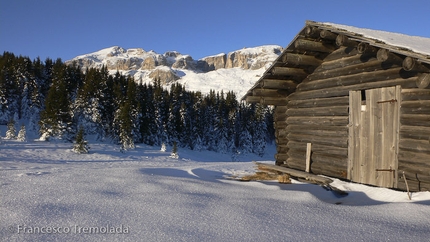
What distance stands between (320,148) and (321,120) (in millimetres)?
899

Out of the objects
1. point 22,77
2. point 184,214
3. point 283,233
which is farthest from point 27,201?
point 22,77

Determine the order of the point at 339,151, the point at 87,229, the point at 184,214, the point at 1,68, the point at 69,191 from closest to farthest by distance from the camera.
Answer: the point at 87,229 < the point at 184,214 < the point at 69,191 < the point at 339,151 < the point at 1,68

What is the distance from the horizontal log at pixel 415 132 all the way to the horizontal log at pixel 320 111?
1.78 m

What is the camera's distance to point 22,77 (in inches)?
2018

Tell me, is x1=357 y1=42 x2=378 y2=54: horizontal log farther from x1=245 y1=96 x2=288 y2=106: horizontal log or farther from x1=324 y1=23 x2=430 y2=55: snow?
x1=245 y1=96 x2=288 y2=106: horizontal log

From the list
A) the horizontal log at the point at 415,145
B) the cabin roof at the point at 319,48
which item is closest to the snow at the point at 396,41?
the cabin roof at the point at 319,48

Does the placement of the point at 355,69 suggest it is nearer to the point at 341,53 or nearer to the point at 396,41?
the point at 341,53

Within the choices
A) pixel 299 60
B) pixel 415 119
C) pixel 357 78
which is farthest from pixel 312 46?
pixel 415 119

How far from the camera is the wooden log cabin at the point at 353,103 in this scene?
269 inches

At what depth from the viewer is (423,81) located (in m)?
6.33

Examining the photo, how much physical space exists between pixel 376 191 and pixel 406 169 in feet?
2.81

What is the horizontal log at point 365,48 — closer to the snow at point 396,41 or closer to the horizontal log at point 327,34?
the snow at point 396,41

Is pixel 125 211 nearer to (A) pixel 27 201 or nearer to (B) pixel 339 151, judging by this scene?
(A) pixel 27 201

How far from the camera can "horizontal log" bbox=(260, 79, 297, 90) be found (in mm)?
10305
